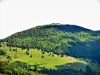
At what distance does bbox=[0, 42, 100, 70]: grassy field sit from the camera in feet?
15.7

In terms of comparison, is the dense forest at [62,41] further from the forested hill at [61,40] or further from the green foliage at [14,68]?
the green foliage at [14,68]

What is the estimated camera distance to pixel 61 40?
506cm

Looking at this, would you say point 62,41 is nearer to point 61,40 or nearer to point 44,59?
point 61,40

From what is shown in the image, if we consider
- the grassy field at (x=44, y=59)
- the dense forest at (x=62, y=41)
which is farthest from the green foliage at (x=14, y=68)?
the dense forest at (x=62, y=41)

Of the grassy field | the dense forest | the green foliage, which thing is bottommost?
the green foliage

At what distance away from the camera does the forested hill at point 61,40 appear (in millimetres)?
4918

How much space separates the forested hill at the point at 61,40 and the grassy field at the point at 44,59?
9 centimetres

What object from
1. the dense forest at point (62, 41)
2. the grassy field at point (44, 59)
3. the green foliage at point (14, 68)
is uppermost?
the dense forest at point (62, 41)

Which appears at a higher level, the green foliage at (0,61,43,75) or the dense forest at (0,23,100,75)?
the dense forest at (0,23,100,75)

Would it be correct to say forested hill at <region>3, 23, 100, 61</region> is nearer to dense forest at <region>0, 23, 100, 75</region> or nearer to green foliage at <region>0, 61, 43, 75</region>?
dense forest at <region>0, 23, 100, 75</region>

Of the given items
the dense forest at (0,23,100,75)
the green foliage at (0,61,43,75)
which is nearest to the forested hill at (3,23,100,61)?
the dense forest at (0,23,100,75)

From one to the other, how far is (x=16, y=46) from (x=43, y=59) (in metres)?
0.49

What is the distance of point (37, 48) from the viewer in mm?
4898

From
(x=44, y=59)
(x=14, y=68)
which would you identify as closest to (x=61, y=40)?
(x=44, y=59)
